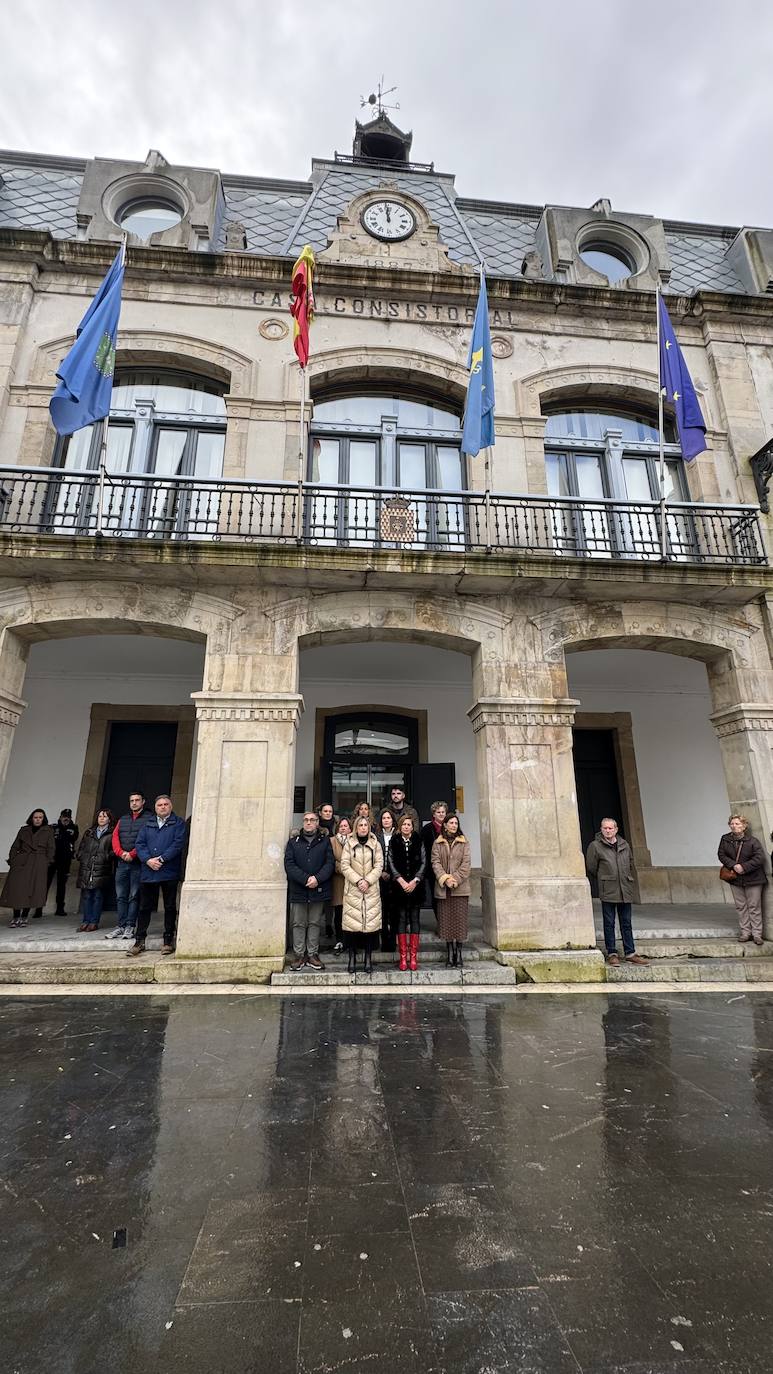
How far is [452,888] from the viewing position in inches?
269

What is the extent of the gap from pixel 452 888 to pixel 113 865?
16.9 ft

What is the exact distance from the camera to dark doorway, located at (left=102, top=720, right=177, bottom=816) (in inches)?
428

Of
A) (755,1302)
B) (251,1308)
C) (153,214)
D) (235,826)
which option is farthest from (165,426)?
(755,1302)

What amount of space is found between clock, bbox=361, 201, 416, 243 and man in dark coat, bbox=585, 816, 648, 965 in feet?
36.2

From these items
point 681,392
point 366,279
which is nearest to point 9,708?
point 366,279

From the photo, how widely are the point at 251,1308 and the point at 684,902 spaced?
10.7 metres

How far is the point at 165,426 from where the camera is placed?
9.93 m

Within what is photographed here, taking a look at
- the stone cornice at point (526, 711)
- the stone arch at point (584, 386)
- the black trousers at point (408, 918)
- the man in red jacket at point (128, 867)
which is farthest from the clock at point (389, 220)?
the black trousers at point (408, 918)

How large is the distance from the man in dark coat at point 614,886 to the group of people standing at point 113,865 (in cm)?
513

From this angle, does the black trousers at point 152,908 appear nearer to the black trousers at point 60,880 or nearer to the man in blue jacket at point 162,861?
the man in blue jacket at point 162,861

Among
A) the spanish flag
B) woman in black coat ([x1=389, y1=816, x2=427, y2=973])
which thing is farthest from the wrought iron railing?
woman in black coat ([x1=389, y1=816, x2=427, y2=973])

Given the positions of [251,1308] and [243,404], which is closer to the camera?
[251,1308]

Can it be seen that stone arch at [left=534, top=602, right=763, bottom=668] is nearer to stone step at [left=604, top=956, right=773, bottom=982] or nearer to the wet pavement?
stone step at [left=604, top=956, right=773, bottom=982]

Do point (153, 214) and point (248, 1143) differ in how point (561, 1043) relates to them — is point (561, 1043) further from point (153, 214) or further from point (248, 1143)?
point (153, 214)
